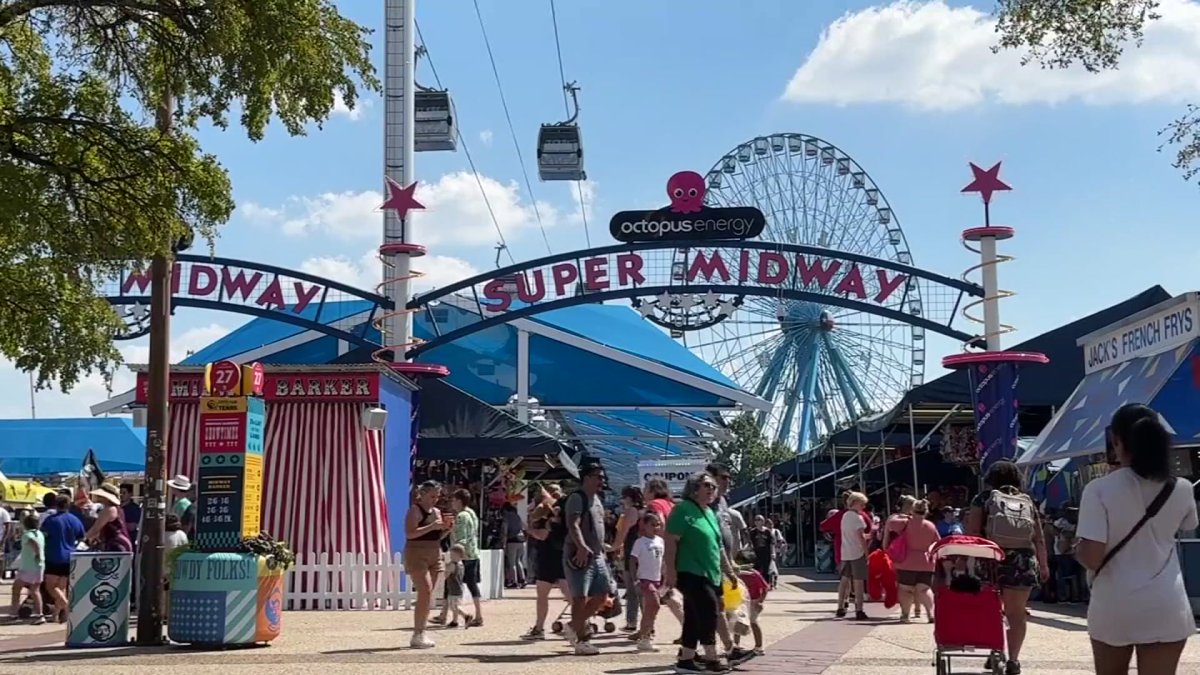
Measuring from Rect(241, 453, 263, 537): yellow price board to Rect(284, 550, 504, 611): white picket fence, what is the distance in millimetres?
4923

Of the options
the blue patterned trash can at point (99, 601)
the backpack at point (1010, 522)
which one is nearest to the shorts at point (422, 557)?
the blue patterned trash can at point (99, 601)

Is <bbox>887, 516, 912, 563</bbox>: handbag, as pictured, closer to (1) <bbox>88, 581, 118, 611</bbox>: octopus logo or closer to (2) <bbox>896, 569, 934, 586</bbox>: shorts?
(2) <bbox>896, 569, 934, 586</bbox>: shorts

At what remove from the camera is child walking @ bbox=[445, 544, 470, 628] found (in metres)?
15.1

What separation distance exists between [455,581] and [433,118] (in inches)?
876

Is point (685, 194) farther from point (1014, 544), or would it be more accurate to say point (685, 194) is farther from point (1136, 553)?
point (1136, 553)

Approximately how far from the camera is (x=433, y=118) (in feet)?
117

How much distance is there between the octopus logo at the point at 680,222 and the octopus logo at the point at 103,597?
46.5ft

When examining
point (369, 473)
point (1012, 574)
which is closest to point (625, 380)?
point (369, 473)

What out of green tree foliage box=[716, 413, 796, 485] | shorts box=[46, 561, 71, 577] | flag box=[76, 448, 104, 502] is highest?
green tree foliage box=[716, 413, 796, 485]

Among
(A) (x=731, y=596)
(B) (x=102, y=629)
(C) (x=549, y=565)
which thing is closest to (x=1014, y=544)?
(A) (x=731, y=596)

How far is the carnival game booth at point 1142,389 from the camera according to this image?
621 inches

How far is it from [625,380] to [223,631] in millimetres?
27384

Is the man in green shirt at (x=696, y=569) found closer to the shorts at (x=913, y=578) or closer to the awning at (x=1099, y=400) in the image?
the shorts at (x=913, y=578)

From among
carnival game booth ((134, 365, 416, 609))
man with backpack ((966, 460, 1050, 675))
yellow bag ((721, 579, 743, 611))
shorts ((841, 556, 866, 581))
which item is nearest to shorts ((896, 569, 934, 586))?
shorts ((841, 556, 866, 581))
